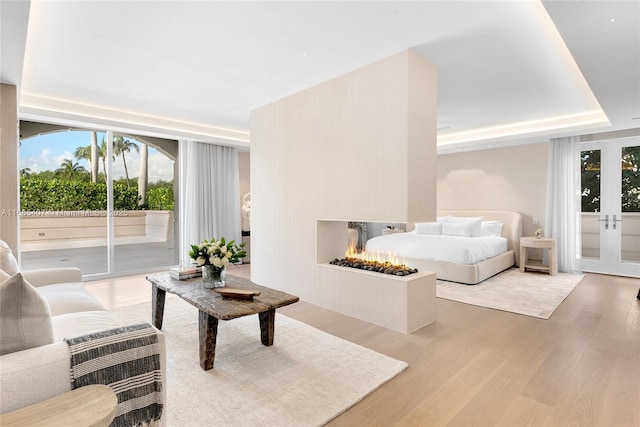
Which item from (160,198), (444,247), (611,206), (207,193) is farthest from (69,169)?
(611,206)

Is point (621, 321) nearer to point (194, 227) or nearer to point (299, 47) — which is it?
point (299, 47)

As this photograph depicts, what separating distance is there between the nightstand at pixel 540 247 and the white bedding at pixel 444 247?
0.32m

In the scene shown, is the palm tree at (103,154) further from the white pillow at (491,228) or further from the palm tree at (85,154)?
the white pillow at (491,228)

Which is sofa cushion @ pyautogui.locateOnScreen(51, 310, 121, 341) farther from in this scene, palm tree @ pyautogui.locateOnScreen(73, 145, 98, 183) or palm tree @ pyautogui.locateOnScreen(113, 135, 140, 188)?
palm tree @ pyautogui.locateOnScreen(113, 135, 140, 188)

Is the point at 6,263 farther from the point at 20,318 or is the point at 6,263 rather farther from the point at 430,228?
the point at 430,228

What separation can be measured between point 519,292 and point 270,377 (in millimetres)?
3885

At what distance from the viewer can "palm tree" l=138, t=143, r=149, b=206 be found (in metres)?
6.05

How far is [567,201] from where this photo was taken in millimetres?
5922

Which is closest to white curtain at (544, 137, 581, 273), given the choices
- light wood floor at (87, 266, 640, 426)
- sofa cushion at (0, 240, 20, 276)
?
light wood floor at (87, 266, 640, 426)

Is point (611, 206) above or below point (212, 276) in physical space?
above

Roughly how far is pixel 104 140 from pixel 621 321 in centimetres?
757

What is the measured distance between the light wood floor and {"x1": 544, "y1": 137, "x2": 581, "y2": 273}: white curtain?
6.30 feet

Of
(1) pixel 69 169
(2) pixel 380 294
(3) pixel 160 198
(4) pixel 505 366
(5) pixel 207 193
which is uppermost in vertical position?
(1) pixel 69 169

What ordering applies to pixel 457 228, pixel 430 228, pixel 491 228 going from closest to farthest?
1. pixel 457 228
2. pixel 491 228
3. pixel 430 228
